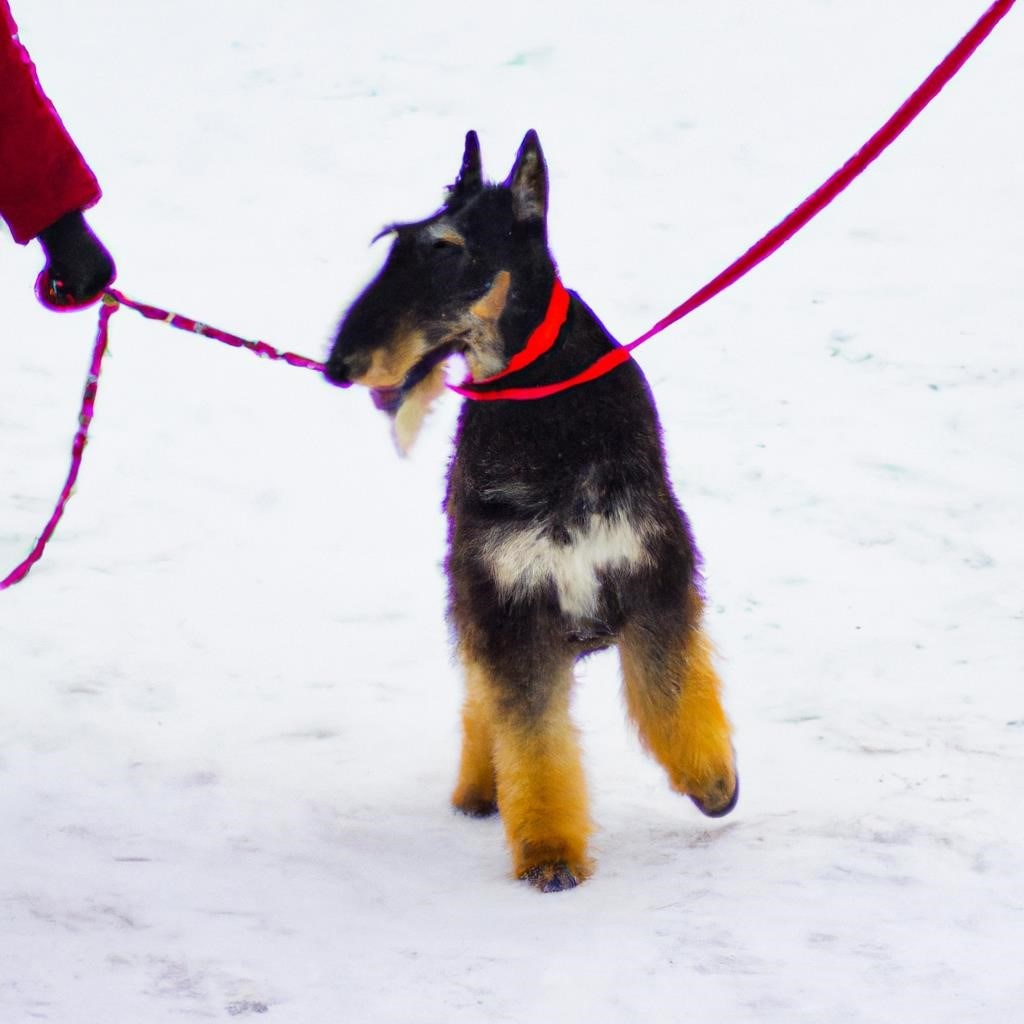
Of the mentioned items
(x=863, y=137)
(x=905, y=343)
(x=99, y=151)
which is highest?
(x=99, y=151)

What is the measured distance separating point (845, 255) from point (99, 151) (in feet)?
14.2

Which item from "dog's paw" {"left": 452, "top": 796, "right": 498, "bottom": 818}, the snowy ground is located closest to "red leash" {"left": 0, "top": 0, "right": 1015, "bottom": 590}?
the snowy ground

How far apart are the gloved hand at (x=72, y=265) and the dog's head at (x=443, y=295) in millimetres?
495

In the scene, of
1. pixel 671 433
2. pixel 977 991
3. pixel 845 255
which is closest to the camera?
pixel 977 991

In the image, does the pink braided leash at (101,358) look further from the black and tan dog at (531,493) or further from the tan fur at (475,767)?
the tan fur at (475,767)

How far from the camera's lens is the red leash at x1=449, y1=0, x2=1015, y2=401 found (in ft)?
9.09

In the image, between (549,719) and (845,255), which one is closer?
(549,719)

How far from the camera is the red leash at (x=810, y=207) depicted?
9.09ft

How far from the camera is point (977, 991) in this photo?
98.7 inches

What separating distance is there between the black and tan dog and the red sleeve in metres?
0.62

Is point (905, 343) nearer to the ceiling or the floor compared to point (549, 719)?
nearer to the floor

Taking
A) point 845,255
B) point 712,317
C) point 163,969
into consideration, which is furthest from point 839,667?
point 845,255

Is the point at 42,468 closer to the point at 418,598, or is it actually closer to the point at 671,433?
the point at 418,598

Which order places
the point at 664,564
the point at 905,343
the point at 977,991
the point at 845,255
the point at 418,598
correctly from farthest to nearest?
the point at 845,255 < the point at 905,343 < the point at 418,598 < the point at 664,564 < the point at 977,991
